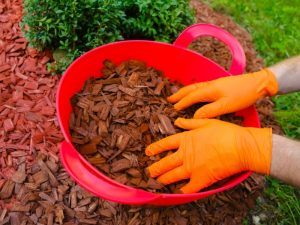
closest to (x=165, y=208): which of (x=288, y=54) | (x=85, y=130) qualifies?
(x=85, y=130)

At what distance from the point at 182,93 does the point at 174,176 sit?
0.49 metres

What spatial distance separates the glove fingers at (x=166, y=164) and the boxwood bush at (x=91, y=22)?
995mm

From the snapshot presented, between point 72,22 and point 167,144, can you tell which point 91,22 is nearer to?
point 72,22

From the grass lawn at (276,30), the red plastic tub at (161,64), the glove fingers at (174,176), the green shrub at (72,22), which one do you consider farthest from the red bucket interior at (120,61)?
the grass lawn at (276,30)

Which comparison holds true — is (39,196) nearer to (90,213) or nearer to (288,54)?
(90,213)

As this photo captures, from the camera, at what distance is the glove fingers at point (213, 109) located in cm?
207

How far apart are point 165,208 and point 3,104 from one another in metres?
1.15

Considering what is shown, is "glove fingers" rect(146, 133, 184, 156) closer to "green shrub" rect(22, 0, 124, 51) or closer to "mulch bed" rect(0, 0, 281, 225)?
"mulch bed" rect(0, 0, 281, 225)

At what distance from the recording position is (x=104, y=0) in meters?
2.43

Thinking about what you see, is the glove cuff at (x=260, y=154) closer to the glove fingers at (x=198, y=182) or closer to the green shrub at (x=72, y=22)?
the glove fingers at (x=198, y=182)

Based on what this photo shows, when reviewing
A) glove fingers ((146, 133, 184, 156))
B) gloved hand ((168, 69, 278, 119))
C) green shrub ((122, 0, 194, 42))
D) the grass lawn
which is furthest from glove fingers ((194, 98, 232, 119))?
the grass lawn

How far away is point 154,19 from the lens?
8.75ft

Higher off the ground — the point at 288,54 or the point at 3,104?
the point at 288,54

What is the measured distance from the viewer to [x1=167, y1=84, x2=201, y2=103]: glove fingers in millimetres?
2145
